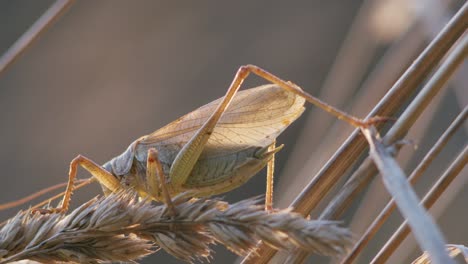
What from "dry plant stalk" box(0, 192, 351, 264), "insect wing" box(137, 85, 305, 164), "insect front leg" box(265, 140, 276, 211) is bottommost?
"dry plant stalk" box(0, 192, 351, 264)

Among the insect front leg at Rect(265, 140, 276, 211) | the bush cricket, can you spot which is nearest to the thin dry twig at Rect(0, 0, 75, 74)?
the bush cricket

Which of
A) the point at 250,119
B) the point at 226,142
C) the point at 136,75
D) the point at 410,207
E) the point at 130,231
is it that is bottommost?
the point at 130,231

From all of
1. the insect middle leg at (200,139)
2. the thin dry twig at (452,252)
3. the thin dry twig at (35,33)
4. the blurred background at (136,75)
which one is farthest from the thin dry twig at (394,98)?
the blurred background at (136,75)

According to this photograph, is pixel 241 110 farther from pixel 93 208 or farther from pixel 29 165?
pixel 29 165

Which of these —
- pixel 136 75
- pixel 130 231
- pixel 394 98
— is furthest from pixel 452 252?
pixel 136 75

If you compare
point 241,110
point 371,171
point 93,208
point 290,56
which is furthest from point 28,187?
point 371,171

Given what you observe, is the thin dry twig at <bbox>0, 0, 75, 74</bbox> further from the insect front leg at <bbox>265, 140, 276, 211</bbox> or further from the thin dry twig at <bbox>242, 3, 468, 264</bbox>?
the thin dry twig at <bbox>242, 3, 468, 264</bbox>

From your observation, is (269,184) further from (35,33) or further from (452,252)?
(35,33)

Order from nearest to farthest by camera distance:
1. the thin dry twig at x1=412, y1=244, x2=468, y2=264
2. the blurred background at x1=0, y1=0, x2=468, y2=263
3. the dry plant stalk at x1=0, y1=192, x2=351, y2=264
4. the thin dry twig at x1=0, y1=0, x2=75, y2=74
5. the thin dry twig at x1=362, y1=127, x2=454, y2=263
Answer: the thin dry twig at x1=362, y1=127, x2=454, y2=263 < the dry plant stalk at x1=0, y1=192, x2=351, y2=264 < the thin dry twig at x1=412, y1=244, x2=468, y2=264 < the thin dry twig at x1=0, y1=0, x2=75, y2=74 < the blurred background at x1=0, y1=0, x2=468, y2=263
